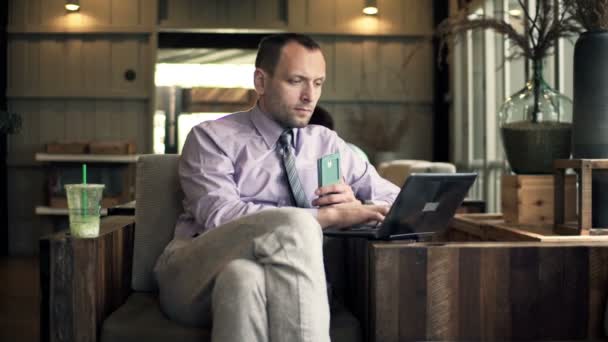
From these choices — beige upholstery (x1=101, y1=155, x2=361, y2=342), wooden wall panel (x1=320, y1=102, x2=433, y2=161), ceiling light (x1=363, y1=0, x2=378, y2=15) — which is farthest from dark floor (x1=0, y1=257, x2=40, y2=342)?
ceiling light (x1=363, y1=0, x2=378, y2=15)

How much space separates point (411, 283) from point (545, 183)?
1.04 metres

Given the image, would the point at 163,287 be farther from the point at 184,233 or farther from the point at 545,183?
the point at 545,183

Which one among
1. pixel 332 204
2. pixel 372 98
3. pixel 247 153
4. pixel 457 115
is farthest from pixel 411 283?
pixel 372 98

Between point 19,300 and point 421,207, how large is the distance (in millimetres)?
3905

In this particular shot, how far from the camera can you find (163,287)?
2.12 meters

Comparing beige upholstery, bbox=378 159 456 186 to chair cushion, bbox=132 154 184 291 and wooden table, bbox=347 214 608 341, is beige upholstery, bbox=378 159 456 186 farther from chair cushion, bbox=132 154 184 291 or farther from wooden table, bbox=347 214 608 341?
wooden table, bbox=347 214 608 341

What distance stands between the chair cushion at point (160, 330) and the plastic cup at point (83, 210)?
→ 228mm

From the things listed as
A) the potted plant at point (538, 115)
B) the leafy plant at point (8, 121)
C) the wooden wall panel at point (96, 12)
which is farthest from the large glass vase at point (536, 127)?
the wooden wall panel at point (96, 12)

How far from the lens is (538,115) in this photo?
2.85 meters

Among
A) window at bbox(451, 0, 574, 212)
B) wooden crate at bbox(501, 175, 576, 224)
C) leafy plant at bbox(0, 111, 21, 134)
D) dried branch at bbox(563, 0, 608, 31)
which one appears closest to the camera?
dried branch at bbox(563, 0, 608, 31)

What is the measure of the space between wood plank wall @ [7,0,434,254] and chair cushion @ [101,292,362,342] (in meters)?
6.20

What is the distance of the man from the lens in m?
1.72

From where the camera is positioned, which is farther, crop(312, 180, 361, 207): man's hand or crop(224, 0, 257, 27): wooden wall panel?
crop(224, 0, 257, 27): wooden wall panel

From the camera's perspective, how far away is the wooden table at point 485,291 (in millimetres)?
1848
